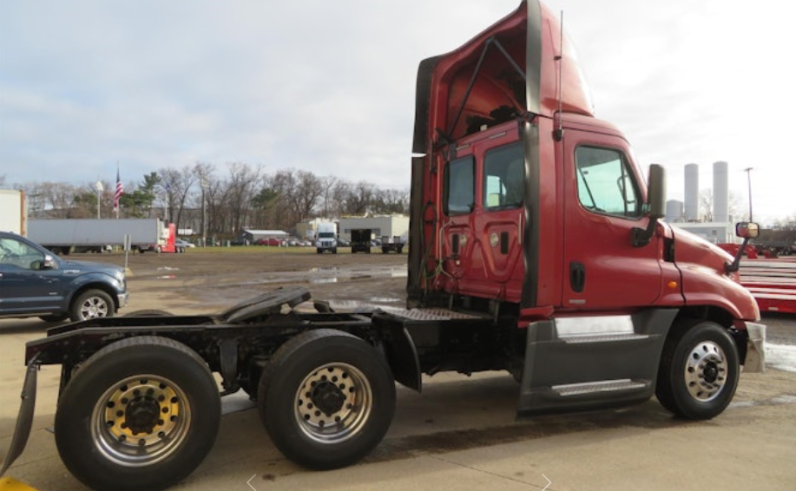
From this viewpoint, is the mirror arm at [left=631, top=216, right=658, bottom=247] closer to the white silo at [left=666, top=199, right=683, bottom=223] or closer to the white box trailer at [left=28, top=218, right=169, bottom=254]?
the white silo at [left=666, top=199, right=683, bottom=223]

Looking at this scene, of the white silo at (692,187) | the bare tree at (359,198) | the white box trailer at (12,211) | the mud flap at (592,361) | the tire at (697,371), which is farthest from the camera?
the bare tree at (359,198)

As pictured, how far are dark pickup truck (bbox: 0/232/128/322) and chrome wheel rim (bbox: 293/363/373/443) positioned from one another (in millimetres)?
6801

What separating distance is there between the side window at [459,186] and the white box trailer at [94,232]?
54.6 m

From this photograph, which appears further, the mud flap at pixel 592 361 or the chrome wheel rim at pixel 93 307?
the chrome wheel rim at pixel 93 307

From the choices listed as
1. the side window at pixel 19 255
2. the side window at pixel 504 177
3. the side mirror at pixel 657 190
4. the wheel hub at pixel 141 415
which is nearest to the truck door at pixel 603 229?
the side mirror at pixel 657 190

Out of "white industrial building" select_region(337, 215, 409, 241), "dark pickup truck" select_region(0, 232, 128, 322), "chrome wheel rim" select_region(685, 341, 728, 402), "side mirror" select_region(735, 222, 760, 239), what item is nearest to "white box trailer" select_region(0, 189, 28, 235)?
"dark pickup truck" select_region(0, 232, 128, 322)

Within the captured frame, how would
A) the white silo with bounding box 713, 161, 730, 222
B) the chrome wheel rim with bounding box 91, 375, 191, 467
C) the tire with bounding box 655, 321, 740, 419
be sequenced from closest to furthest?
the chrome wheel rim with bounding box 91, 375, 191, 467 < the tire with bounding box 655, 321, 740, 419 < the white silo with bounding box 713, 161, 730, 222

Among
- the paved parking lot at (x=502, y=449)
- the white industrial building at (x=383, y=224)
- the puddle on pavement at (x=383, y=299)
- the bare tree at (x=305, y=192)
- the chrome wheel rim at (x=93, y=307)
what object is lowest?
the paved parking lot at (x=502, y=449)

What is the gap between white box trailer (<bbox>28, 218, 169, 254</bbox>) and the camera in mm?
55438

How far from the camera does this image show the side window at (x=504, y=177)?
5.16 metres

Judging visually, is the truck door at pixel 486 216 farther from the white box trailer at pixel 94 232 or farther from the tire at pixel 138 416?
the white box trailer at pixel 94 232

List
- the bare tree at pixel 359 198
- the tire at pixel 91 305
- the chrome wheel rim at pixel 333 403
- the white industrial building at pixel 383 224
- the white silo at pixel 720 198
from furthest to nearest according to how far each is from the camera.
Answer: the bare tree at pixel 359 198 < the white industrial building at pixel 383 224 < the white silo at pixel 720 198 < the tire at pixel 91 305 < the chrome wheel rim at pixel 333 403

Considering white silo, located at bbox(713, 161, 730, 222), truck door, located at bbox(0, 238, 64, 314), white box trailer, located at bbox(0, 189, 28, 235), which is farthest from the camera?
white silo, located at bbox(713, 161, 730, 222)

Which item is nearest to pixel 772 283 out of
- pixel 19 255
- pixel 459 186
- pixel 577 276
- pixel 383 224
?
pixel 459 186
